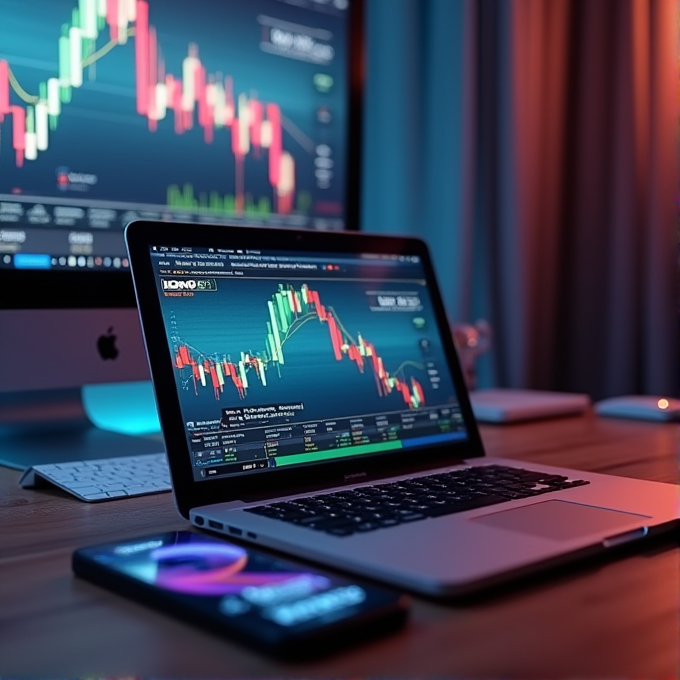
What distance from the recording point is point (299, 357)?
0.79 metres

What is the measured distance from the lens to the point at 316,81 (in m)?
1.21

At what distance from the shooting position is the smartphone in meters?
0.41

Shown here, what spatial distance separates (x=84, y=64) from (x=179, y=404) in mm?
501

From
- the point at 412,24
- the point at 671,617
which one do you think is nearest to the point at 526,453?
the point at 671,617

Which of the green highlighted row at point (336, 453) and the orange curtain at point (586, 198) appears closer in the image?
the green highlighted row at point (336, 453)

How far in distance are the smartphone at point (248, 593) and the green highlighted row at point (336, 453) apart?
0.19 m

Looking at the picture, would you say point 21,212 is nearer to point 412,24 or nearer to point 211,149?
point 211,149

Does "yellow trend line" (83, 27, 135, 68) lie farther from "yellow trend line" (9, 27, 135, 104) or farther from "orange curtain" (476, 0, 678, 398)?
"orange curtain" (476, 0, 678, 398)

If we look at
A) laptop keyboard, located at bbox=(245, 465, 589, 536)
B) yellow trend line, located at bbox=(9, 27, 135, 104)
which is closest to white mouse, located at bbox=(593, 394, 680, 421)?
laptop keyboard, located at bbox=(245, 465, 589, 536)

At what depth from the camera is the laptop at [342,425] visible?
563mm

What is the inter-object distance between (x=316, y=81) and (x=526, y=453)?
61 centimetres

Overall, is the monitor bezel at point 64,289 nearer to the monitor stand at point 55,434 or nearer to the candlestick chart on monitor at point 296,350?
the monitor stand at point 55,434

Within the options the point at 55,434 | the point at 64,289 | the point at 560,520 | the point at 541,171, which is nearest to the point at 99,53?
the point at 64,289

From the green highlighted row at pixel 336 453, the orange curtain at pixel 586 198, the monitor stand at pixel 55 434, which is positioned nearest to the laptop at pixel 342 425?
the green highlighted row at pixel 336 453
